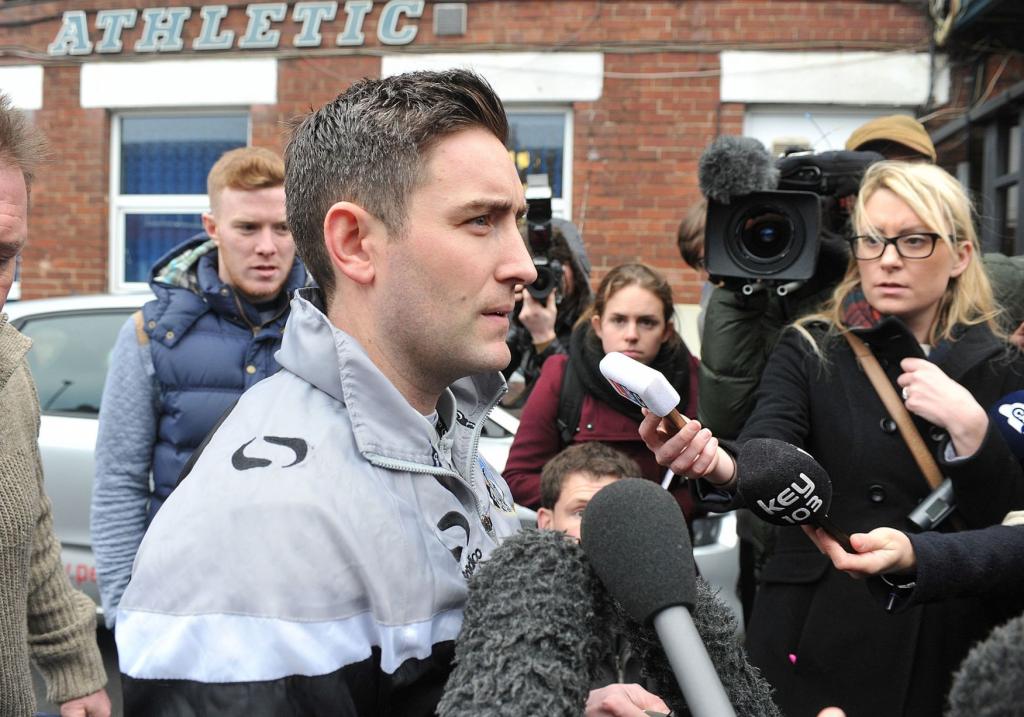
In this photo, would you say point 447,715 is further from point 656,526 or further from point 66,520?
point 66,520

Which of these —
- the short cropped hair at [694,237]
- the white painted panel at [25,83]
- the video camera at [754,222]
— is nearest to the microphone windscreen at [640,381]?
the video camera at [754,222]

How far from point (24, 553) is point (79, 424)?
2.86 meters

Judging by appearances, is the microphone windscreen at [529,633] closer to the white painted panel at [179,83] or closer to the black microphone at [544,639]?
the black microphone at [544,639]

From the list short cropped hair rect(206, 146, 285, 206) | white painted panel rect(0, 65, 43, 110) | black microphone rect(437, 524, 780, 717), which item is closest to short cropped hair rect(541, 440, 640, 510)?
short cropped hair rect(206, 146, 285, 206)

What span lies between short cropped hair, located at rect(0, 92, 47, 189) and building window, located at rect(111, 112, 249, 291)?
253 inches

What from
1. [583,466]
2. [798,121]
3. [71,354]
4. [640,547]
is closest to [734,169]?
[583,466]

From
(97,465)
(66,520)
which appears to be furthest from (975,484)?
(66,520)

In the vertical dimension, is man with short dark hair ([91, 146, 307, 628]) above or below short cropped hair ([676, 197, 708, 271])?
below

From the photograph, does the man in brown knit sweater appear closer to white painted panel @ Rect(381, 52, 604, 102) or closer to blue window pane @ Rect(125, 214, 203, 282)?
white painted panel @ Rect(381, 52, 604, 102)

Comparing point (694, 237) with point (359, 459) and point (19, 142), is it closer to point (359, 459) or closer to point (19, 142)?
point (19, 142)

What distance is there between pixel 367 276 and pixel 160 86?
7.34m

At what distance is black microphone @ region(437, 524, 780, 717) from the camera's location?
0.95m

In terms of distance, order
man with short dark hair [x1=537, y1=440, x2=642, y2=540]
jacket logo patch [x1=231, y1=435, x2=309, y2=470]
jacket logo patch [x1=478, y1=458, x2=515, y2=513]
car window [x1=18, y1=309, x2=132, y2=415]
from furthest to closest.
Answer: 1. car window [x1=18, y1=309, x2=132, y2=415]
2. man with short dark hair [x1=537, y1=440, x2=642, y2=540]
3. jacket logo patch [x1=478, y1=458, x2=515, y2=513]
4. jacket logo patch [x1=231, y1=435, x2=309, y2=470]

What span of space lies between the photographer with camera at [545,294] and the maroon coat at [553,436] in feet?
1.08
